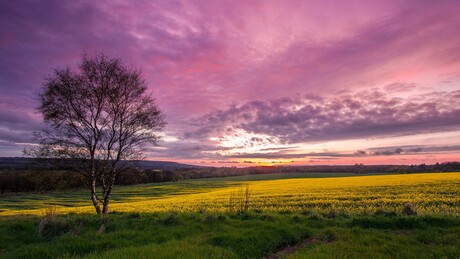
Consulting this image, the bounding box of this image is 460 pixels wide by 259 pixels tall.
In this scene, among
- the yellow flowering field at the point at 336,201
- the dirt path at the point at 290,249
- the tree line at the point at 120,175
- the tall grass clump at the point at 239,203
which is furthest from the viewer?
the yellow flowering field at the point at 336,201

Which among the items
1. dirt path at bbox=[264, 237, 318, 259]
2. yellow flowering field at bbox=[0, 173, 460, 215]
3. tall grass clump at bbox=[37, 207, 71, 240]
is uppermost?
tall grass clump at bbox=[37, 207, 71, 240]

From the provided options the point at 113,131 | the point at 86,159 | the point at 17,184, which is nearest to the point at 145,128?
the point at 113,131

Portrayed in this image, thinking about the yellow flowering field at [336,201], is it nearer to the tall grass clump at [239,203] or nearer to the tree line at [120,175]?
the tall grass clump at [239,203]

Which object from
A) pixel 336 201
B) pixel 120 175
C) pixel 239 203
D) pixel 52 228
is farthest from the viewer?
pixel 239 203

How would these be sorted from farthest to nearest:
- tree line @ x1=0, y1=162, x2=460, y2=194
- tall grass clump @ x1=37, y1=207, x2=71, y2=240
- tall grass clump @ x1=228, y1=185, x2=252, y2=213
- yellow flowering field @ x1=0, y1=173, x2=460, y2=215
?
yellow flowering field @ x1=0, y1=173, x2=460, y2=215, tree line @ x1=0, y1=162, x2=460, y2=194, tall grass clump @ x1=228, y1=185, x2=252, y2=213, tall grass clump @ x1=37, y1=207, x2=71, y2=240

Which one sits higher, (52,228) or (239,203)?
(52,228)

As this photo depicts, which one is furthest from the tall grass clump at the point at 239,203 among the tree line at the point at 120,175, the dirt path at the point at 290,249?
the tree line at the point at 120,175

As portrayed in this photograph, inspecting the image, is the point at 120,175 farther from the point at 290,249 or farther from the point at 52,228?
the point at 290,249

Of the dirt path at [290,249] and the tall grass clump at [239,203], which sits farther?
the tall grass clump at [239,203]

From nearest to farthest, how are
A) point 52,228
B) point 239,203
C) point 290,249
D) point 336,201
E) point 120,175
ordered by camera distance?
1. point 290,249
2. point 52,228
3. point 120,175
4. point 336,201
5. point 239,203

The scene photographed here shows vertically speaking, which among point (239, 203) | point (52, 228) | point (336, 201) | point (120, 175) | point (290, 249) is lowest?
point (239, 203)

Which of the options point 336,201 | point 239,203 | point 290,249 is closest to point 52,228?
point 290,249

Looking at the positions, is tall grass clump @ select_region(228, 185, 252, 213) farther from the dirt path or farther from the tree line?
the tree line

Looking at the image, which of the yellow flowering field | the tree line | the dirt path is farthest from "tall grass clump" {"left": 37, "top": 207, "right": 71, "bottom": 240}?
the tree line
